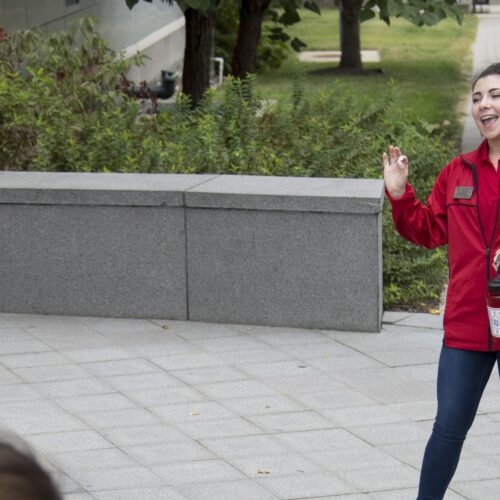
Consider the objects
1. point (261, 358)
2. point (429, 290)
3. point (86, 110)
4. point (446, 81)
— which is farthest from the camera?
point (446, 81)

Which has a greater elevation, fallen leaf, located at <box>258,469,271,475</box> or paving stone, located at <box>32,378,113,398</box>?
paving stone, located at <box>32,378,113,398</box>

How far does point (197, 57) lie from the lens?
13.3 metres

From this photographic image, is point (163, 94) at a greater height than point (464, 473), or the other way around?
point (163, 94)

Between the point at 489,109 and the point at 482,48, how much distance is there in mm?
27089

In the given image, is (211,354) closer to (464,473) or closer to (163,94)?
(464,473)

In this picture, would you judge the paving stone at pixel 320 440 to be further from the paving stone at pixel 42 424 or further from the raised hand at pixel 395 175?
the raised hand at pixel 395 175

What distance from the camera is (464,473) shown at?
4867 millimetres

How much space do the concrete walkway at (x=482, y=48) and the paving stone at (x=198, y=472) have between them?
1088cm

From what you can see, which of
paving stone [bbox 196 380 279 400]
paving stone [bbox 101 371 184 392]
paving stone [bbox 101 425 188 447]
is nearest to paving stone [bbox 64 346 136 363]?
→ paving stone [bbox 101 371 184 392]

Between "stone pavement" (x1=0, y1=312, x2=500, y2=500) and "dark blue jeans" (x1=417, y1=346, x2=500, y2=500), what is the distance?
0.63 m

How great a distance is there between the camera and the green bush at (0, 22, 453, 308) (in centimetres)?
841

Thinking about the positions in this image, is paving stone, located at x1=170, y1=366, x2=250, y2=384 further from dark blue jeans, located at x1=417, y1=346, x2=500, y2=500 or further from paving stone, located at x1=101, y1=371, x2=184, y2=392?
dark blue jeans, located at x1=417, y1=346, x2=500, y2=500

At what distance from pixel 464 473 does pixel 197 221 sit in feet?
9.33

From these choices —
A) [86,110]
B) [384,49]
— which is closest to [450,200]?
[86,110]
